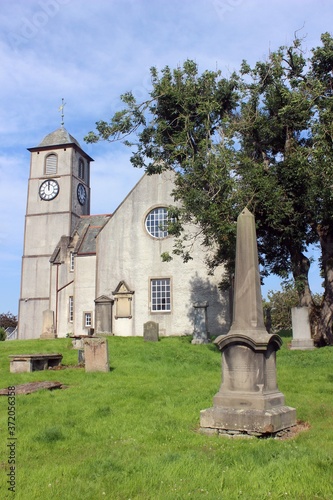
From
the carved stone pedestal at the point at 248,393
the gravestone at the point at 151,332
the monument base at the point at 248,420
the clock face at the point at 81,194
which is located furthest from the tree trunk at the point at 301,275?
the clock face at the point at 81,194

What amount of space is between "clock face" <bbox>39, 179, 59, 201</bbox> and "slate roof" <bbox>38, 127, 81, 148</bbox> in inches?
171

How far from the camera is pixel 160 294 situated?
2838 centimetres

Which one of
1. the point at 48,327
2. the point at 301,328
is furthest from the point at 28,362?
the point at 48,327

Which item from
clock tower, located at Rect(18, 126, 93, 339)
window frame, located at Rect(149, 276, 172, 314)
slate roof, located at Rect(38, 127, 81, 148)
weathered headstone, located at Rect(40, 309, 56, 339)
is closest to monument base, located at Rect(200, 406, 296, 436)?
weathered headstone, located at Rect(40, 309, 56, 339)

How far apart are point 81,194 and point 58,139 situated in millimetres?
6419

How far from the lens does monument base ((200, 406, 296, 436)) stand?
706 cm

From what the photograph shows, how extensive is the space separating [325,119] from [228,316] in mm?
13370

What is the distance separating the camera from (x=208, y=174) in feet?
57.3

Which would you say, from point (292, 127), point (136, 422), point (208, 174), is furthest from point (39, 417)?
point (292, 127)

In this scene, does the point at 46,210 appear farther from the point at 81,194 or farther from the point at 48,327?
the point at 48,327

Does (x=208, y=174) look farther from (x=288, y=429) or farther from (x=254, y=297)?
(x=288, y=429)

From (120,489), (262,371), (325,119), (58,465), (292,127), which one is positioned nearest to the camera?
(120,489)

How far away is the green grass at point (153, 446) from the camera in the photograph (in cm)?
482

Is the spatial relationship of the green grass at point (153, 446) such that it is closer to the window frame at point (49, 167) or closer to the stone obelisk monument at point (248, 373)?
the stone obelisk monument at point (248, 373)
